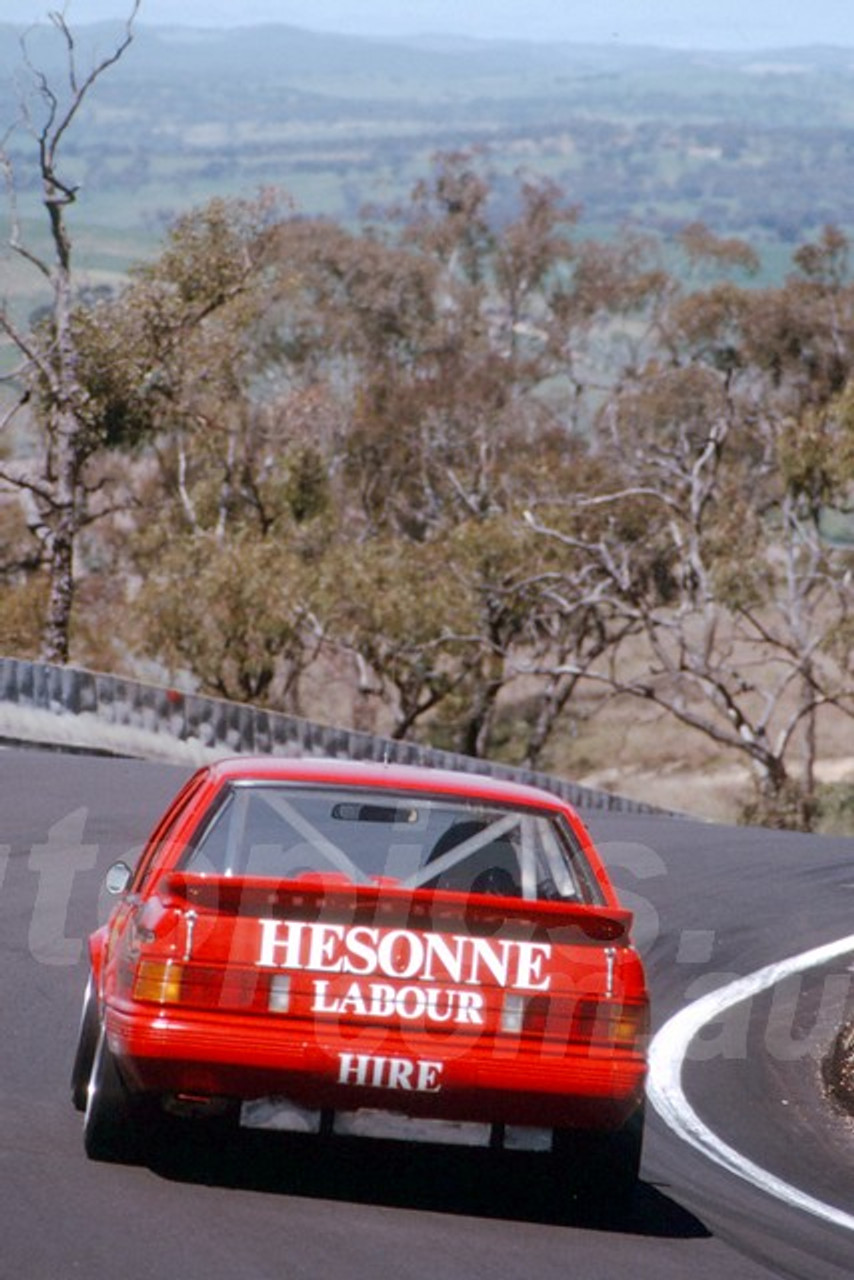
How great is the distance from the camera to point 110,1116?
659 centimetres

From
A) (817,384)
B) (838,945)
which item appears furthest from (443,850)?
(817,384)

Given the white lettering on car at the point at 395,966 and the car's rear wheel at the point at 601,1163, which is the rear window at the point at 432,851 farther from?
the car's rear wheel at the point at 601,1163

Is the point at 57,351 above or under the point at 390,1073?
under

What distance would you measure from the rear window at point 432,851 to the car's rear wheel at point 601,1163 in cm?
73

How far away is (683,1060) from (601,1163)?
11.8 feet

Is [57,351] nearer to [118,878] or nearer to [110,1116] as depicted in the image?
[118,878]

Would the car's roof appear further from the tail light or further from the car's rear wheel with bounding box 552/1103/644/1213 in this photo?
the car's rear wheel with bounding box 552/1103/644/1213

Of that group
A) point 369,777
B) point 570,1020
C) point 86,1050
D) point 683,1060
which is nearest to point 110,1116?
point 86,1050

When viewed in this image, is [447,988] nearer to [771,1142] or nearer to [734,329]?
[771,1142]

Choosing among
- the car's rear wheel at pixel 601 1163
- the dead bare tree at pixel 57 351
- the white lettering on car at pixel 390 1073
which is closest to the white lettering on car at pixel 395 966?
the white lettering on car at pixel 390 1073

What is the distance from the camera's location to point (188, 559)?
51.4 metres

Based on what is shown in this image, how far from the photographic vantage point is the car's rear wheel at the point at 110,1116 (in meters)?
6.52

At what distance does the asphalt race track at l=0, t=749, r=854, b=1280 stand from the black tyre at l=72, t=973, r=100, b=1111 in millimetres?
89

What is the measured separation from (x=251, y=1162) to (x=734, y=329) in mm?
53910
